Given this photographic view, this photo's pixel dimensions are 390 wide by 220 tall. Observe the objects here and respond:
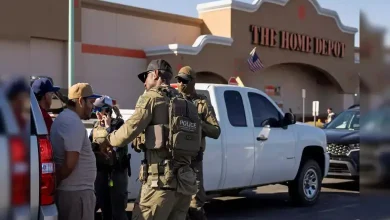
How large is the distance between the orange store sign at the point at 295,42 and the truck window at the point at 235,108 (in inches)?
746

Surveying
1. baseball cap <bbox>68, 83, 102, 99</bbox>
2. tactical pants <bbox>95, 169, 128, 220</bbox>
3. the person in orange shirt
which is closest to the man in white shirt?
baseball cap <bbox>68, 83, 102, 99</bbox>

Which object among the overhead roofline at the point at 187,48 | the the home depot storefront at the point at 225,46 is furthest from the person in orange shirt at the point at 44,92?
the overhead roofline at the point at 187,48

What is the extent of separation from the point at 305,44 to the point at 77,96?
88.3 ft

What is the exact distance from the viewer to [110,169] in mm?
5891

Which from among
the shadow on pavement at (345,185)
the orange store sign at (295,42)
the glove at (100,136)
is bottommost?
the shadow on pavement at (345,185)

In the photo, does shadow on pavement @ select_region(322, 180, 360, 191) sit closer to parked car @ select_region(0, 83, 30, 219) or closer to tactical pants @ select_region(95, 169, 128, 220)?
tactical pants @ select_region(95, 169, 128, 220)

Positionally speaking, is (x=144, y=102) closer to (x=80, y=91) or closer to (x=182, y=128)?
(x=182, y=128)

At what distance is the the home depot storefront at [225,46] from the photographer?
22094 mm

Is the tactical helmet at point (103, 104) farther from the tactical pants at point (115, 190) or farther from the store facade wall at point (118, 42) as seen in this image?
the store facade wall at point (118, 42)

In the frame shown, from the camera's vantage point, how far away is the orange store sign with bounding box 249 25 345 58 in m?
27.2

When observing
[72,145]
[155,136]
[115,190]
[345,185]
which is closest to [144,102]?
[155,136]

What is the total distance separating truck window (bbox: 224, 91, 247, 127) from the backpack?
3405 mm

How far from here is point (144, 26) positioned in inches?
934

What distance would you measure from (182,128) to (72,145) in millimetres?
887
